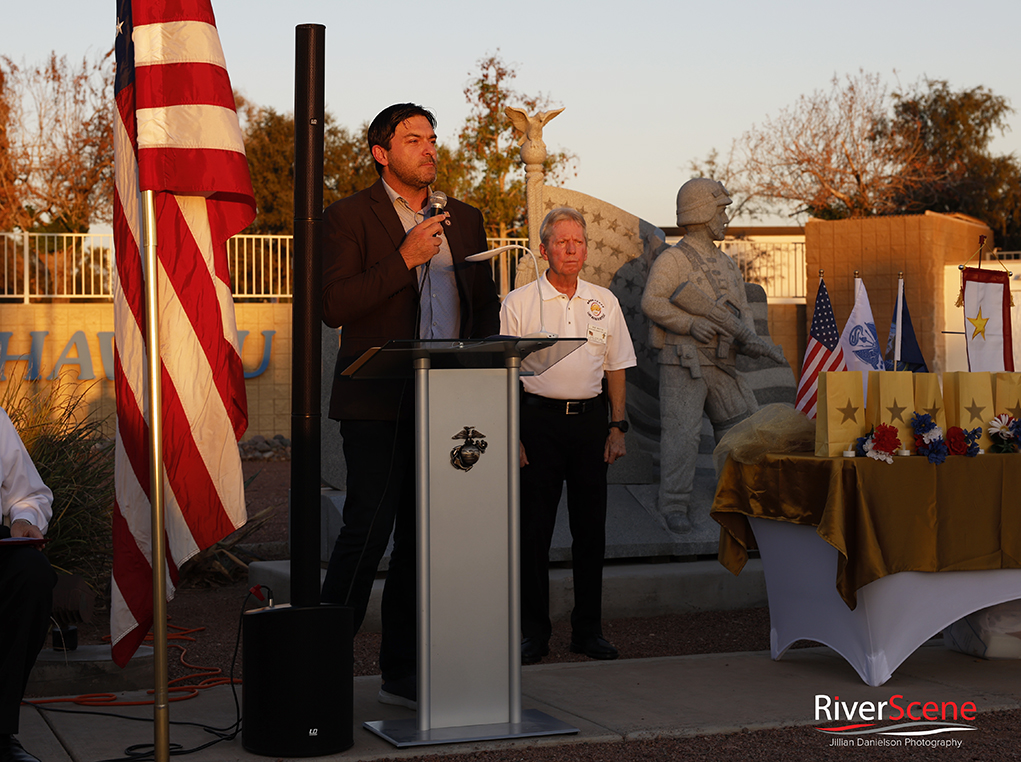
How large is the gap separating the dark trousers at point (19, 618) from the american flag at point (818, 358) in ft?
15.4

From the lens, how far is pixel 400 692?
419 cm

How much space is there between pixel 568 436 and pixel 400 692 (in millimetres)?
1549

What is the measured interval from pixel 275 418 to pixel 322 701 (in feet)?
52.7

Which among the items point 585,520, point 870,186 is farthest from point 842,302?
point 585,520

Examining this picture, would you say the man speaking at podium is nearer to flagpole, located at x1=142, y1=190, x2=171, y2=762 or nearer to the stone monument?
flagpole, located at x1=142, y1=190, x2=171, y2=762

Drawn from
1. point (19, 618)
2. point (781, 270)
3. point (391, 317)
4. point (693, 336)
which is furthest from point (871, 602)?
point (781, 270)

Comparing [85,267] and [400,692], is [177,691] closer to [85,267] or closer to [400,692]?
[400,692]

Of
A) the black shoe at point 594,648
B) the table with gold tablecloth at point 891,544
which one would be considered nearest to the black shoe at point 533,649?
the black shoe at point 594,648

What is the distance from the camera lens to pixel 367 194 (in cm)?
429

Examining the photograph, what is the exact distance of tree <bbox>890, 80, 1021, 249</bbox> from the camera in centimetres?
3812

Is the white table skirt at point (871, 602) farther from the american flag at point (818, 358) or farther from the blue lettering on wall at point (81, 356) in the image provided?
the blue lettering on wall at point (81, 356)

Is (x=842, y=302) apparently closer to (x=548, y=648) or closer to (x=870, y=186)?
(x=870, y=186)

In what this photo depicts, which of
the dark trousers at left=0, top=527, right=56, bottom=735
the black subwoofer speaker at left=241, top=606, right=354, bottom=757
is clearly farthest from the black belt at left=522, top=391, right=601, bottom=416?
the dark trousers at left=0, top=527, right=56, bottom=735

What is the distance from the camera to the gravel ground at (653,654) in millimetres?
3592
